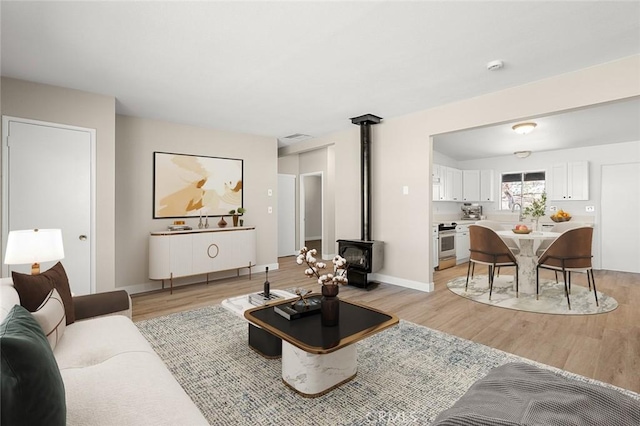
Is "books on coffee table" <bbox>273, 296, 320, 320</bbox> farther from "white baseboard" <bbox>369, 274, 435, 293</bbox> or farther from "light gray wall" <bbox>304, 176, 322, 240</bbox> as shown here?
"light gray wall" <bbox>304, 176, 322, 240</bbox>

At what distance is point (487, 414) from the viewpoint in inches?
39.2

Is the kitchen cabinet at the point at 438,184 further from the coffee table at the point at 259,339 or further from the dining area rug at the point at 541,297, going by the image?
the coffee table at the point at 259,339

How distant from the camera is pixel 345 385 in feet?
7.00

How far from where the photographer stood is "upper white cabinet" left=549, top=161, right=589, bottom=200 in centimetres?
626

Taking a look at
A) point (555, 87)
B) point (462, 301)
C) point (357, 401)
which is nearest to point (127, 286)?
point (357, 401)

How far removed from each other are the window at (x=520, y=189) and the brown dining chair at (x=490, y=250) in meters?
3.69

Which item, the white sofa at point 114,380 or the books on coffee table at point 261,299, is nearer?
the white sofa at point 114,380

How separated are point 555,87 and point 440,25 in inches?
69.3

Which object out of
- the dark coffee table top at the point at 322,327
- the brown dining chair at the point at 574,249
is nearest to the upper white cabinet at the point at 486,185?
the brown dining chair at the point at 574,249

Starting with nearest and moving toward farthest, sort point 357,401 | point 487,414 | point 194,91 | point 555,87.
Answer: point 487,414 → point 357,401 → point 555,87 → point 194,91

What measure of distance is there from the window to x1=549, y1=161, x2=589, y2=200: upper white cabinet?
31 centimetres

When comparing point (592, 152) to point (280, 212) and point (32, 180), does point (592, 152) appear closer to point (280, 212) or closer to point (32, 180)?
point (280, 212)

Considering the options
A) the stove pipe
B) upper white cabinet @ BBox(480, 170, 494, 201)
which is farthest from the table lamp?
upper white cabinet @ BBox(480, 170, 494, 201)

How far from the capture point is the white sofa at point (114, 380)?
45.4 inches
